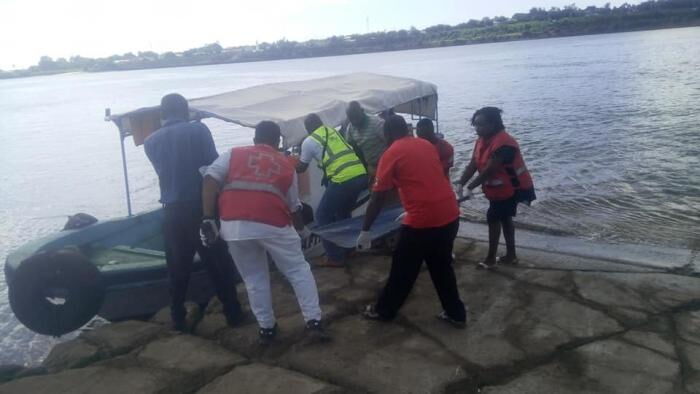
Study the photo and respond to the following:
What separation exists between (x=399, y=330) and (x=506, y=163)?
2075 mm

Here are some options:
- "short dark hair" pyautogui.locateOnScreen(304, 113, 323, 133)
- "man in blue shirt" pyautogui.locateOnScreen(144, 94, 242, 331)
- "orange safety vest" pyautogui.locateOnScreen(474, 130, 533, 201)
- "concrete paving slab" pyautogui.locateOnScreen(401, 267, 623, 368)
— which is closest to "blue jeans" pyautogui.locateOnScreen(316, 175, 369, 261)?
"short dark hair" pyautogui.locateOnScreen(304, 113, 323, 133)

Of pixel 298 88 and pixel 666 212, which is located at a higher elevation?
pixel 298 88

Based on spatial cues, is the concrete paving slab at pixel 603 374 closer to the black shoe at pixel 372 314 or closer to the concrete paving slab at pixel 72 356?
the black shoe at pixel 372 314

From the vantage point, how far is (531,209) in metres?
11.3

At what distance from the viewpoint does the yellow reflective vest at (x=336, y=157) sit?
22.7 feet

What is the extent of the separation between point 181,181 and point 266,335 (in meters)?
1.48

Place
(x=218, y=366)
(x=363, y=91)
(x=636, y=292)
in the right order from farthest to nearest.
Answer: (x=363, y=91)
(x=636, y=292)
(x=218, y=366)

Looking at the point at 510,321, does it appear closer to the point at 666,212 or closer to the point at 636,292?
the point at 636,292

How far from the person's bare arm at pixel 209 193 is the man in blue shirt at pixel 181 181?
709mm

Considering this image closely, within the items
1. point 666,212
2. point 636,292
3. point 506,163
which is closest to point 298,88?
point 506,163

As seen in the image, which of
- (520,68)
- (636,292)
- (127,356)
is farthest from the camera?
(520,68)

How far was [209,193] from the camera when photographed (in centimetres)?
478

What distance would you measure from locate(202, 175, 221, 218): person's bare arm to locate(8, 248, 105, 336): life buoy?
2.27 meters

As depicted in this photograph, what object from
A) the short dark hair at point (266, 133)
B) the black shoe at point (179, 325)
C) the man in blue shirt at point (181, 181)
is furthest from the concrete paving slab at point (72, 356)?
the short dark hair at point (266, 133)
